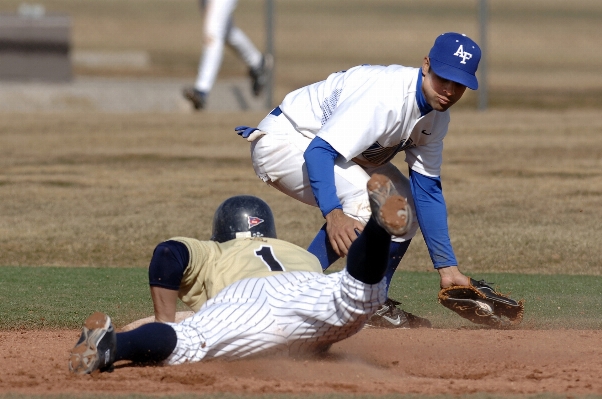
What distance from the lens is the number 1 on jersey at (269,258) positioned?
4938 mm

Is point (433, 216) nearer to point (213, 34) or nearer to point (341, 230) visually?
point (341, 230)

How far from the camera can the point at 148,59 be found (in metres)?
27.9

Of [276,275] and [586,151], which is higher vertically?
[276,275]

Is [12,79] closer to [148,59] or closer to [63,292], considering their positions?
[148,59]

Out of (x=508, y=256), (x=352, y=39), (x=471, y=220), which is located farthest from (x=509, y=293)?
(x=352, y=39)

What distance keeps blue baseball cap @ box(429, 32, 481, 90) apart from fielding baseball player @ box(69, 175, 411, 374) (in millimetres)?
1174

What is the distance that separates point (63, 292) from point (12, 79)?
12084mm

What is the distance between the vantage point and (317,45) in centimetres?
3256

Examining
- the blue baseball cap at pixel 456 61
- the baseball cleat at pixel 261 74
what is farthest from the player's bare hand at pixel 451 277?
the baseball cleat at pixel 261 74

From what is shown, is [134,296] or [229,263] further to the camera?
[134,296]

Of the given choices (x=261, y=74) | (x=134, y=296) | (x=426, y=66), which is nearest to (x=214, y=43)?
(x=261, y=74)

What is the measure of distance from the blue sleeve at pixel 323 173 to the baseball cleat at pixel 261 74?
987 centimetres

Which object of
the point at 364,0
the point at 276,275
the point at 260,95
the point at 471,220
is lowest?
the point at 364,0

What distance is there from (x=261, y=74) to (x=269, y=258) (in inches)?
408
